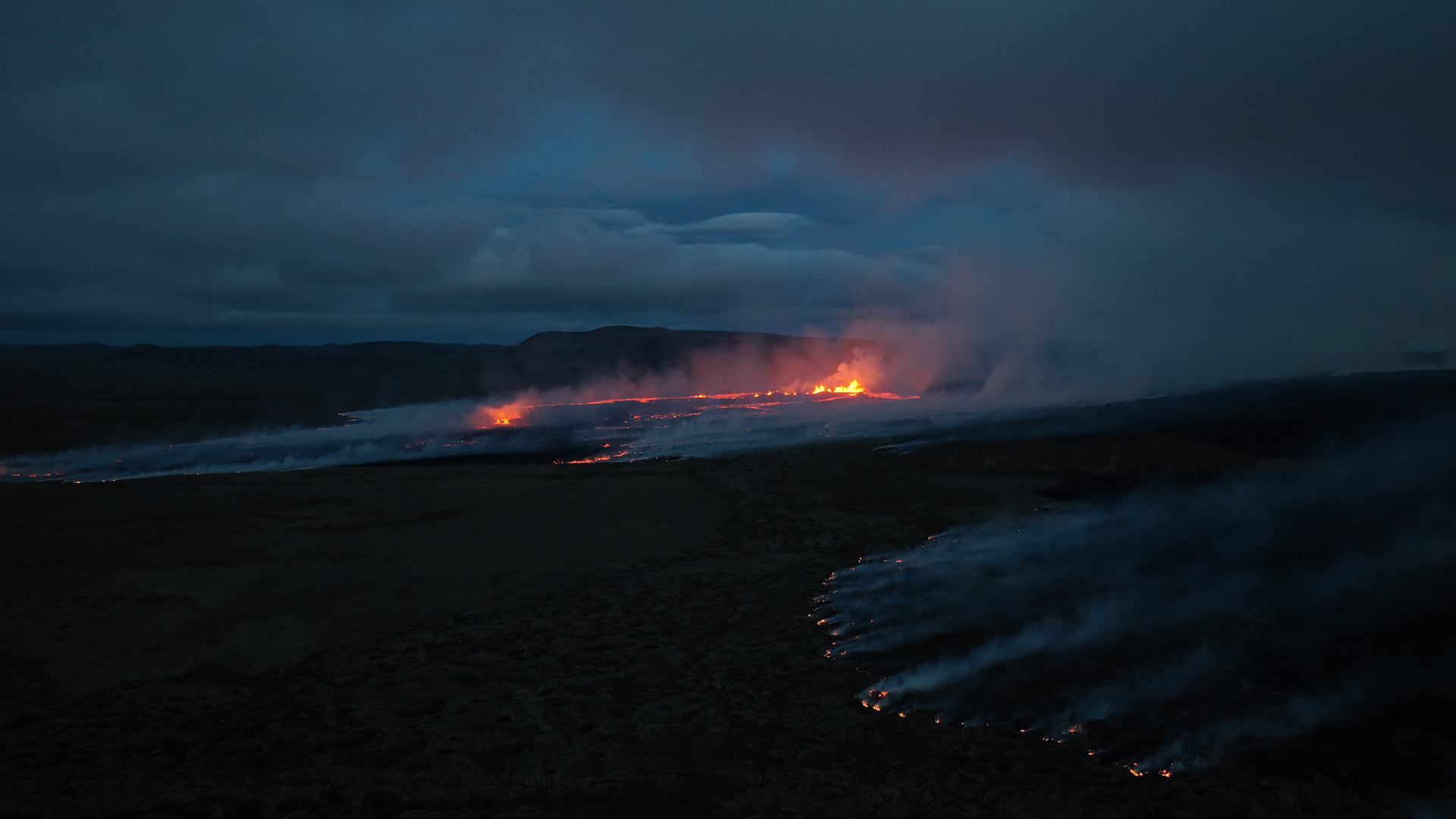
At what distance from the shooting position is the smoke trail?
8352 mm

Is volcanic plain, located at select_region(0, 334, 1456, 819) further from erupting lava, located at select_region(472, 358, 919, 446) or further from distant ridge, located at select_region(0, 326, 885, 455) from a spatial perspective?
distant ridge, located at select_region(0, 326, 885, 455)

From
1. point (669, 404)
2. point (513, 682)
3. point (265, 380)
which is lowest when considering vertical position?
point (513, 682)

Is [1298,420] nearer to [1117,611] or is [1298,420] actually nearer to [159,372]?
[1117,611]

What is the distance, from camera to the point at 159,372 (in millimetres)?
121375

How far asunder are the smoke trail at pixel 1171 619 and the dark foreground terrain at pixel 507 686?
0.61 m

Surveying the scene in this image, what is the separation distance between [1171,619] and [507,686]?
9.48 m

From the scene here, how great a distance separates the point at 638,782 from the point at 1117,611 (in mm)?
8110

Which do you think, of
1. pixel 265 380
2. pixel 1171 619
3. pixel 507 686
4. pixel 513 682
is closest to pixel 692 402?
pixel 1171 619

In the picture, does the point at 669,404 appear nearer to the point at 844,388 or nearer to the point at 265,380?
the point at 844,388

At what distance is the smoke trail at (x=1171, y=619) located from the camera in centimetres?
835

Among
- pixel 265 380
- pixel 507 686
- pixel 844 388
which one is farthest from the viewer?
pixel 265 380

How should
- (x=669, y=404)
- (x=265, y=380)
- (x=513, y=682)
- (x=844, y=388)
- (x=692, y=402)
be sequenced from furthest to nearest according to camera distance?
(x=265, y=380)
(x=844, y=388)
(x=692, y=402)
(x=669, y=404)
(x=513, y=682)

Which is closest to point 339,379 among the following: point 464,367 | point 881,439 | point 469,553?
point 464,367

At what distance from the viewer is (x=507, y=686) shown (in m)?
9.41
